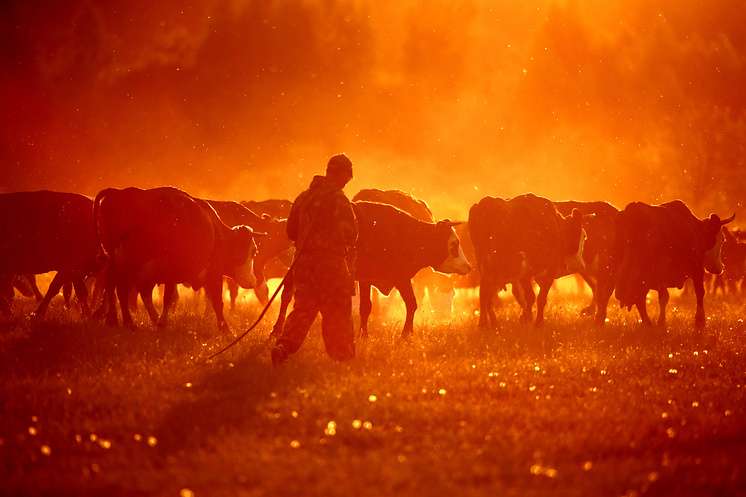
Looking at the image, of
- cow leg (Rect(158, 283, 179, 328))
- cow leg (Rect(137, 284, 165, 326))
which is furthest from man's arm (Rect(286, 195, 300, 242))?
cow leg (Rect(137, 284, 165, 326))

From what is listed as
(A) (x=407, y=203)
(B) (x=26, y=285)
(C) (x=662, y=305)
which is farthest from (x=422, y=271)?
(B) (x=26, y=285)

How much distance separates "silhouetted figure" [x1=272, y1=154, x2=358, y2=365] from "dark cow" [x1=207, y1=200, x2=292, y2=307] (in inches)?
340

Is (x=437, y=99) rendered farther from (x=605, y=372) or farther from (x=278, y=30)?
(x=605, y=372)

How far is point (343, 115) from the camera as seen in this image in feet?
182

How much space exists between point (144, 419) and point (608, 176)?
56203 millimetres

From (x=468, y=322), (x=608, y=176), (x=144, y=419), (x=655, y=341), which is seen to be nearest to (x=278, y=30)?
(x=608, y=176)

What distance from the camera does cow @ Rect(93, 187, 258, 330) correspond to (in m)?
14.9

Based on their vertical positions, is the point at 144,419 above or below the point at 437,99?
below

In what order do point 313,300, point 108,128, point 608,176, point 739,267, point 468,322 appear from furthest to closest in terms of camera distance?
point 608,176 → point 108,128 → point 739,267 → point 468,322 → point 313,300

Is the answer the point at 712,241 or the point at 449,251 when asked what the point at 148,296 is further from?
the point at 712,241

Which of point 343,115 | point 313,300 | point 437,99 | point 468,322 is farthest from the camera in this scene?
point 437,99

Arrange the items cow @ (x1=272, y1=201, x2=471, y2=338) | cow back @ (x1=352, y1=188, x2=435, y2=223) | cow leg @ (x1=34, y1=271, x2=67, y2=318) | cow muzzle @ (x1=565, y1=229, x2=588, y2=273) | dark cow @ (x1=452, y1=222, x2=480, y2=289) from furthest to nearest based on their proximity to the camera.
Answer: dark cow @ (x1=452, y1=222, x2=480, y2=289) → cow back @ (x1=352, y1=188, x2=435, y2=223) → cow muzzle @ (x1=565, y1=229, x2=588, y2=273) → cow @ (x1=272, y1=201, x2=471, y2=338) → cow leg @ (x1=34, y1=271, x2=67, y2=318)

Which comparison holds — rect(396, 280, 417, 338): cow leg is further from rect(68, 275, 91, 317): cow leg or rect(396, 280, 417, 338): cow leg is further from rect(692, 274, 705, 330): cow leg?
rect(68, 275, 91, 317): cow leg

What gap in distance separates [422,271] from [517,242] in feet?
20.0
